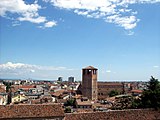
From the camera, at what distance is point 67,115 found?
28.0 m

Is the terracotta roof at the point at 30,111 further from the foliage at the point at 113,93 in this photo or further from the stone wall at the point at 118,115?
the foliage at the point at 113,93

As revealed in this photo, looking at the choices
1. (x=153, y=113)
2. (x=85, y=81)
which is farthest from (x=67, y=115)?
(x=85, y=81)

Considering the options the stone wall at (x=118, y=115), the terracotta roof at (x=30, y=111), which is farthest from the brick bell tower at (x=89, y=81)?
the terracotta roof at (x=30, y=111)

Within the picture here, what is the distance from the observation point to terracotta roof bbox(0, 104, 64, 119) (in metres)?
25.8

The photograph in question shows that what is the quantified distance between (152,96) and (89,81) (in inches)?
1830

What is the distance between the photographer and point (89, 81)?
267 ft

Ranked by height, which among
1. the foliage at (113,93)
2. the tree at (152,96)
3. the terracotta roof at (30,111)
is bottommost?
the foliage at (113,93)

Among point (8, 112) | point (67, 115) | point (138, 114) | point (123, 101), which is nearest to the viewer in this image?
point (8, 112)

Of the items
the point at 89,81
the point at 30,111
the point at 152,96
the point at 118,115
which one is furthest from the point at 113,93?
the point at 30,111

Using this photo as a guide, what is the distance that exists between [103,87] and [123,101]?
59.9m

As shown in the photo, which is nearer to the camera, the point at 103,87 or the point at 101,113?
the point at 101,113

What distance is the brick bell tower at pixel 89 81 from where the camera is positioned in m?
80.6

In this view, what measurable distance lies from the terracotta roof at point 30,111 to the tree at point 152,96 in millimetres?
12029

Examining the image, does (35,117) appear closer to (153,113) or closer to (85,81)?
(153,113)
